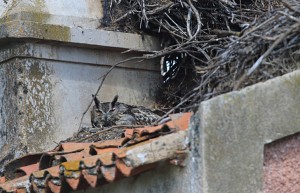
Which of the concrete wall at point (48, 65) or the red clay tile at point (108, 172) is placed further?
the concrete wall at point (48, 65)

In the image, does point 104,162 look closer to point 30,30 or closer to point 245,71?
point 245,71

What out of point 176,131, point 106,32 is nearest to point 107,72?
point 106,32

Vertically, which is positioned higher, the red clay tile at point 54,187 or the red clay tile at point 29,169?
the red clay tile at point 29,169

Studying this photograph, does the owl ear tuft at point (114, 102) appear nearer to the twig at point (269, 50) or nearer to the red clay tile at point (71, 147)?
the red clay tile at point (71, 147)

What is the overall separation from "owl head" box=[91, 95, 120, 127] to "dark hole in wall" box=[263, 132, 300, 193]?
141 inches

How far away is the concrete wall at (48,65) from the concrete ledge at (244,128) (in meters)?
3.38

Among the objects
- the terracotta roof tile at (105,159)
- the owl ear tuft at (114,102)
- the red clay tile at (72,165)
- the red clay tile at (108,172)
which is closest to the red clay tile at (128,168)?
the terracotta roof tile at (105,159)

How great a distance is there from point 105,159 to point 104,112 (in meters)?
3.81

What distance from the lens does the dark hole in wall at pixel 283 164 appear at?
5578mm

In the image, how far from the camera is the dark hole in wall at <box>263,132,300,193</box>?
5.58m

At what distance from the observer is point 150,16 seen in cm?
919

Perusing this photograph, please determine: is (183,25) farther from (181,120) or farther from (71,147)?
(181,120)

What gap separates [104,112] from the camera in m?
9.62

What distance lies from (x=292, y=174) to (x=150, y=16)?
3.86 meters
